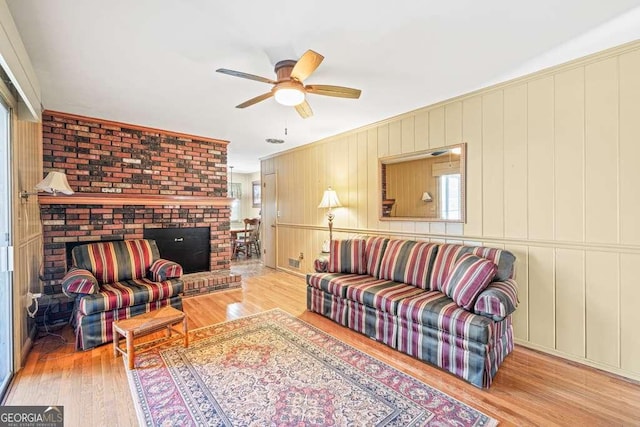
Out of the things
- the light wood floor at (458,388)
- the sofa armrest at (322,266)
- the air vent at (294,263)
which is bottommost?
the light wood floor at (458,388)

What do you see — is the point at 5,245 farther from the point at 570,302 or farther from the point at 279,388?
the point at 570,302

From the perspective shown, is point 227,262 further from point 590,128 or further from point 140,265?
point 590,128

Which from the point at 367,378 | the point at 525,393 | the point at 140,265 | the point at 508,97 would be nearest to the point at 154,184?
the point at 140,265

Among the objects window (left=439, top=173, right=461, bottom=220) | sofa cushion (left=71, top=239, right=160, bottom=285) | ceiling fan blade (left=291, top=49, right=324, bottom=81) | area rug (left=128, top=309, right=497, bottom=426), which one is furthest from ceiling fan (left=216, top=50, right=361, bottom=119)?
sofa cushion (left=71, top=239, right=160, bottom=285)

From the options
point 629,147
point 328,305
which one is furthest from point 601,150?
point 328,305

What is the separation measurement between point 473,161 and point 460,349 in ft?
5.84

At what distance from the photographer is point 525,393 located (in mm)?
2021

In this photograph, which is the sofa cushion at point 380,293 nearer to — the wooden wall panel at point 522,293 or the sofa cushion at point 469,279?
the sofa cushion at point 469,279

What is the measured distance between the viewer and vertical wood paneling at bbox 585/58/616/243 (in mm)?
2219

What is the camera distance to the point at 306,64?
2.01m

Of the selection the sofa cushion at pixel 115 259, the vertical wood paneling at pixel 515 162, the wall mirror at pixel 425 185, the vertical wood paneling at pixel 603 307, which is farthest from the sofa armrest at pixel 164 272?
the vertical wood paneling at pixel 603 307

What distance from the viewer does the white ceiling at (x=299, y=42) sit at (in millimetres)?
1755

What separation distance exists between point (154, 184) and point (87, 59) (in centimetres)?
220

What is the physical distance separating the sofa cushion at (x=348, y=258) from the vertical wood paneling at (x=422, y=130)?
4.25ft
